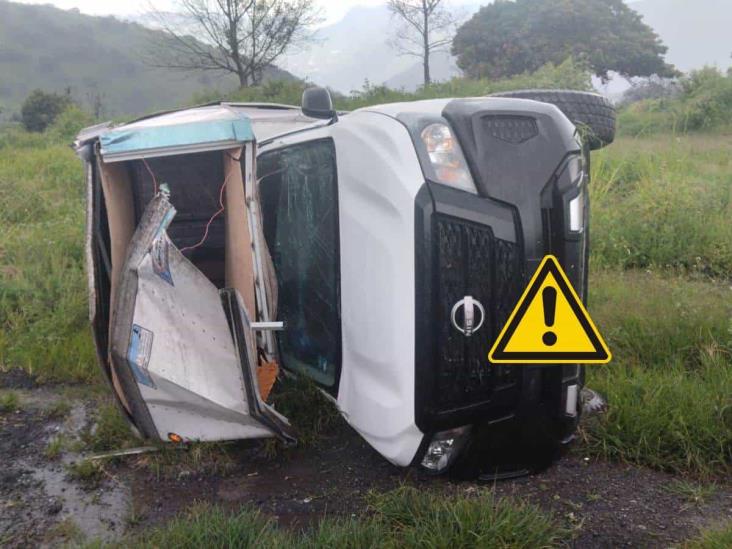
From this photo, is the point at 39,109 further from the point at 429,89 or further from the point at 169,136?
the point at 169,136

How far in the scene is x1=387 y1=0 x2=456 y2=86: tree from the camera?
22.1 meters

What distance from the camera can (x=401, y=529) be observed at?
2.47 m

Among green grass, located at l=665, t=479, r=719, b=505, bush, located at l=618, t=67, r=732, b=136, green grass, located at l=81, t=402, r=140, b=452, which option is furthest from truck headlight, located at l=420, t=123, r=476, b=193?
bush, located at l=618, t=67, r=732, b=136

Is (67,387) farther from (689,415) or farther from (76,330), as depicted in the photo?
(689,415)

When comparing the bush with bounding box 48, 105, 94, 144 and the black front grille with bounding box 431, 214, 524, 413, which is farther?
the bush with bounding box 48, 105, 94, 144

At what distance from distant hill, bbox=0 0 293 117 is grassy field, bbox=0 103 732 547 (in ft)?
133

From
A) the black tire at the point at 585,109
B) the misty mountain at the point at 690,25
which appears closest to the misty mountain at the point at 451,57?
the misty mountain at the point at 690,25

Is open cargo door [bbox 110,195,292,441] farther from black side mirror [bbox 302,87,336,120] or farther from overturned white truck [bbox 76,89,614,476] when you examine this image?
black side mirror [bbox 302,87,336,120]

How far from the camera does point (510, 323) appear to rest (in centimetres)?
237

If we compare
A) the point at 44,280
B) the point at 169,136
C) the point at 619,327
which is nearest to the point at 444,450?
the point at 169,136

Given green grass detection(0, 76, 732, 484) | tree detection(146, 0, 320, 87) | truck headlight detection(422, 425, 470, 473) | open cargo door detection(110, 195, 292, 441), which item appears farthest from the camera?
tree detection(146, 0, 320, 87)

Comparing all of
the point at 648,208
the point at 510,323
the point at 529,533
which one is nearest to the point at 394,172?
the point at 510,323

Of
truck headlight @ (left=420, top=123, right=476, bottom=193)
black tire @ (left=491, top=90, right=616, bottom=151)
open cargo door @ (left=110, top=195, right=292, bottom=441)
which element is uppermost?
black tire @ (left=491, top=90, right=616, bottom=151)

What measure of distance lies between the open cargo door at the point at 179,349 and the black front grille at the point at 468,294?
0.80 meters
